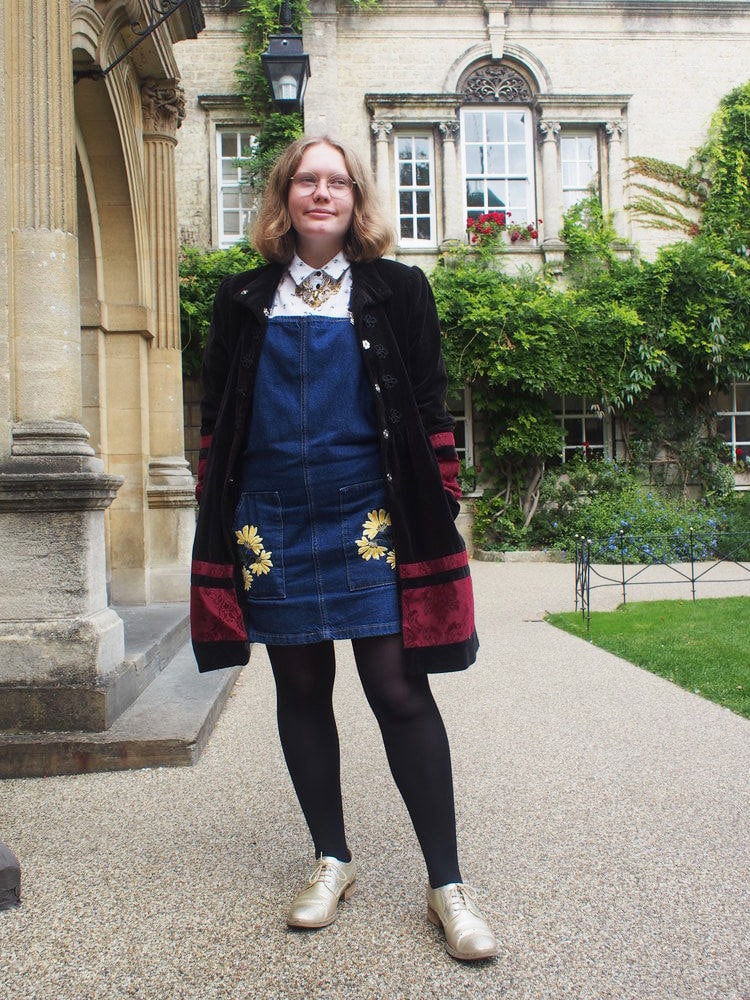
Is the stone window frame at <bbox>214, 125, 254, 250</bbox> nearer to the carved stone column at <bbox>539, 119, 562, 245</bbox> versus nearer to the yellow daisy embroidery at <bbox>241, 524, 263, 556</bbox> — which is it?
the carved stone column at <bbox>539, 119, 562, 245</bbox>

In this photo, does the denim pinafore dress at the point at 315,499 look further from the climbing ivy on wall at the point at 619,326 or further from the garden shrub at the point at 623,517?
the climbing ivy on wall at the point at 619,326

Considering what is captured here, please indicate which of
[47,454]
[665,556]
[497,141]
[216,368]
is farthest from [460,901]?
[497,141]

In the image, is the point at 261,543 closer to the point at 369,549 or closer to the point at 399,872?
the point at 369,549

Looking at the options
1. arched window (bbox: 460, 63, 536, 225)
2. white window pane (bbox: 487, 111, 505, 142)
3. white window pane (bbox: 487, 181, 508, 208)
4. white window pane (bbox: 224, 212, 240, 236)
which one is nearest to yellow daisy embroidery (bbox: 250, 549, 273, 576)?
white window pane (bbox: 224, 212, 240, 236)

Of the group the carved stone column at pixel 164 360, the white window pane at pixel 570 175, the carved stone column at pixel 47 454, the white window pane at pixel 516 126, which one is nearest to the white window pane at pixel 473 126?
the white window pane at pixel 516 126

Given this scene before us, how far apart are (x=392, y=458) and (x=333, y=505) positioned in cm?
19

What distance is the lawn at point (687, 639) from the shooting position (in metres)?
5.46

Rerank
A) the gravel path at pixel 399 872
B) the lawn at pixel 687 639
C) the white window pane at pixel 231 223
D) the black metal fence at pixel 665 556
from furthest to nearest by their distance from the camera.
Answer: the white window pane at pixel 231 223
the black metal fence at pixel 665 556
the lawn at pixel 687 639
the gravel path at pixel 399 872

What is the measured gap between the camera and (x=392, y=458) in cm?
232

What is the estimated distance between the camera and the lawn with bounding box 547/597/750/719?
17.9ft

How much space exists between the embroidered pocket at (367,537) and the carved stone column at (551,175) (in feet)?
49.9

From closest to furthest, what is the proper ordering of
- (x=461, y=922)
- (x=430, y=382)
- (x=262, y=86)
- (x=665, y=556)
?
(x=461, y=922) → (x=430, y=382) → (x=665, y=556) → (x=262, y=86)

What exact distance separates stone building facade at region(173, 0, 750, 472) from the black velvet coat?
Result: 13.8 m

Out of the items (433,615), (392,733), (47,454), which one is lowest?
(392,733)
